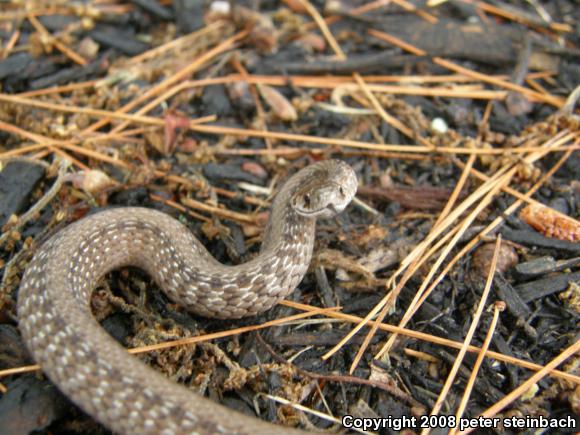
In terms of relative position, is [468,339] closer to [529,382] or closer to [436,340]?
[436,340]

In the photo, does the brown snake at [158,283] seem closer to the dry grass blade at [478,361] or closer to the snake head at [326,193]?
the snake head at [326,193]

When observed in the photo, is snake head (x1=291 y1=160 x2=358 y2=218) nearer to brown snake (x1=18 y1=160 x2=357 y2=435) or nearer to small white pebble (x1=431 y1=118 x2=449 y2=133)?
brown snake (x1=18 y1=160 x2=357 y2=435)

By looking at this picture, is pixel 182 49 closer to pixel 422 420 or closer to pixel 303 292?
pixel 303 292

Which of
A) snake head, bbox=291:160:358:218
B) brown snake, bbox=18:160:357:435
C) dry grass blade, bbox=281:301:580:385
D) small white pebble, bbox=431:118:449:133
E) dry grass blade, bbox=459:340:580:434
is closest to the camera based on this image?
brown snake, bbox=18:160:357:435

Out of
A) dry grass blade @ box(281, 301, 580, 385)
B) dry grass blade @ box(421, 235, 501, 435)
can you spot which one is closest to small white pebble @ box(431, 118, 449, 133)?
dry grass blade @ box(421, 235, 501, 435)

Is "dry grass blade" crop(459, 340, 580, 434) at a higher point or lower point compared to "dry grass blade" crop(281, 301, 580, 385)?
lower

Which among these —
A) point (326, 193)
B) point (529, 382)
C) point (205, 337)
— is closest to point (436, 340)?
point (529, 382)

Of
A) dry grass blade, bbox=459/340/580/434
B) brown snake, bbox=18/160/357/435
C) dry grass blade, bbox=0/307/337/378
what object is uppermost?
brown snake, bbox=18/160/357/435

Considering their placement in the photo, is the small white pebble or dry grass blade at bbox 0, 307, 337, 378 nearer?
dry grass blade at bbox 0, 307, 337, 378
